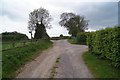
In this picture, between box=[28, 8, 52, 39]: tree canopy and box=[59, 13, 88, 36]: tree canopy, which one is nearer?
box=[28, 8, 52, 39]: tree canopy

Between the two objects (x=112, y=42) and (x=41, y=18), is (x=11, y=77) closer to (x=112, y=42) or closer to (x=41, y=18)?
(x=112, y=42)

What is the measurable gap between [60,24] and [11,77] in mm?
101101

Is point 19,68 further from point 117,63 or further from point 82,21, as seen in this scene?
point 82,21

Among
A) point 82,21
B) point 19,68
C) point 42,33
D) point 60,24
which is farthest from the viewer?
point 60,24

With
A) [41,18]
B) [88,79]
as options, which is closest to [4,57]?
[88,79]

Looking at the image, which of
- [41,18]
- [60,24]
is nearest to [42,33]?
[41,18]

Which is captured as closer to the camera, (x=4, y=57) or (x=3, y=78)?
(x=3, y=78)

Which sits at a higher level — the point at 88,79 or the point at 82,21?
the point at 82,21

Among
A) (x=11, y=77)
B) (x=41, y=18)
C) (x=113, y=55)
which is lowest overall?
(x=11, y=77)

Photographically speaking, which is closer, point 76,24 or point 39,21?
point 39,21

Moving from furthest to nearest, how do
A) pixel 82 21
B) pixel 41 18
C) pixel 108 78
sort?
pixel 82 21 < pixel 41 18 < pixel 108 78

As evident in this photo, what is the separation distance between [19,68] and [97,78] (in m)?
6.66

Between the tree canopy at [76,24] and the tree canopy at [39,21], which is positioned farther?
the tree canopy at [76,24]

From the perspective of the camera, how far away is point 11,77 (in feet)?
50.1
